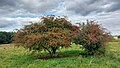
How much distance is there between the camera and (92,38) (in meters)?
20.6

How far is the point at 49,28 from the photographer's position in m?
21.5

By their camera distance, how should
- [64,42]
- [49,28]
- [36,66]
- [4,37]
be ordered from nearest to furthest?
[36,66], [64,42], [49,28], [4,37]

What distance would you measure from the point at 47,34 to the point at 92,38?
390 centimetres

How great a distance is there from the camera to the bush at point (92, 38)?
68.8 ft

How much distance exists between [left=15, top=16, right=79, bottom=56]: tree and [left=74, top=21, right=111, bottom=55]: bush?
2.70ft

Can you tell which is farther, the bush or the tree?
the bush

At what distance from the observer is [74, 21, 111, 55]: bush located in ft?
68.8

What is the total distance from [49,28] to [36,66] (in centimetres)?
528

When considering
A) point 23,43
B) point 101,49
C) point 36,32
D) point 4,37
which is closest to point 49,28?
point 36,32

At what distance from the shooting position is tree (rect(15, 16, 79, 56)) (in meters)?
20.3

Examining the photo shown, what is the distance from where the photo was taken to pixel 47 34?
67.3 ft

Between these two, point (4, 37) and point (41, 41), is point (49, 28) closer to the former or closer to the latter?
point (41, 41)

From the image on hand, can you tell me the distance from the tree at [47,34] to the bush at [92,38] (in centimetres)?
82

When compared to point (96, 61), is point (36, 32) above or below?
above
